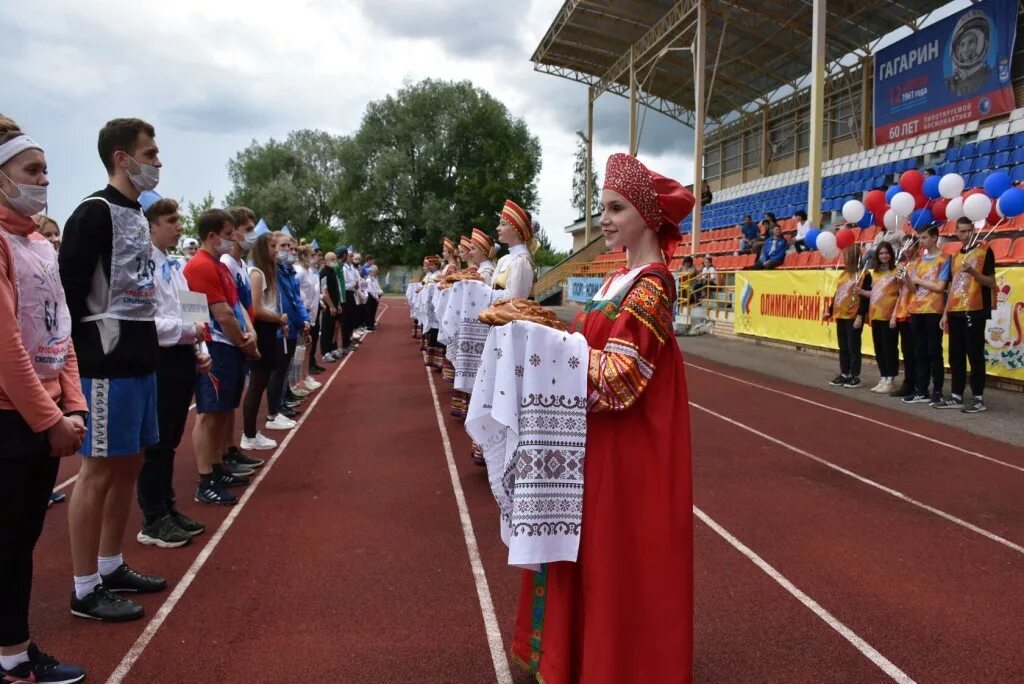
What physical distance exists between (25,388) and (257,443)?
420cm

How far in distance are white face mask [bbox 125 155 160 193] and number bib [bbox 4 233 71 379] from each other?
2.38 ft

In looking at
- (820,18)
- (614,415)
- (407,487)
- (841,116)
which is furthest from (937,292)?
(841,116)

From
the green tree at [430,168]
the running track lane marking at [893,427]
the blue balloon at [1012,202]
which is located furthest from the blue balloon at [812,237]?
the green tree at [430,168]

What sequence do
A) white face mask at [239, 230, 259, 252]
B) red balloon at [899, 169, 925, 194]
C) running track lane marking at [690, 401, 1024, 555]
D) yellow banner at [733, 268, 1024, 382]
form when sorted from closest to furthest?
running track lane marking at [690, 401, 1024, 555], white face mask at [239, 230, 259, 252], yellow banner at [733, 268, 1024, 382], red balloon at [899, 169, 925, 194]

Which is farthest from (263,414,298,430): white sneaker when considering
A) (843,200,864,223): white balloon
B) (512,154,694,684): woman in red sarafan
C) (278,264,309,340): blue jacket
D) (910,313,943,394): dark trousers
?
(843,200,864,223): white balloon

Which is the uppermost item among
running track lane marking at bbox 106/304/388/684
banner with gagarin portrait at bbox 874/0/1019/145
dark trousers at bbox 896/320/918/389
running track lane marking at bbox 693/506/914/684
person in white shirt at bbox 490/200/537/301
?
banner with gagarin portrait at bbox 874/0/1019/145

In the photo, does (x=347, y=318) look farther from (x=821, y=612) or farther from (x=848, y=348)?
(x=821, y=612)

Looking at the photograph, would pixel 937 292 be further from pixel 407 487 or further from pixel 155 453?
pixel 155 453

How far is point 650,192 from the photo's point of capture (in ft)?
7.13

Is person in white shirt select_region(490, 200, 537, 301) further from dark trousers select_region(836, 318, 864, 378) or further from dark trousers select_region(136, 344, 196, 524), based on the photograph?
dark trousers select_region(836, 318, 864, 378)

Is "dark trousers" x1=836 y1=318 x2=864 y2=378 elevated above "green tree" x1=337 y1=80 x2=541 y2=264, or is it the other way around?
"green tree" x1=337 y1=80 x2=541 y2=264

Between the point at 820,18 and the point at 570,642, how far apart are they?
15.1 m

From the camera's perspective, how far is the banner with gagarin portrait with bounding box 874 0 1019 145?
16.3 metres

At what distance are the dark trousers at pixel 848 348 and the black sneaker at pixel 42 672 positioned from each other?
9.20m
